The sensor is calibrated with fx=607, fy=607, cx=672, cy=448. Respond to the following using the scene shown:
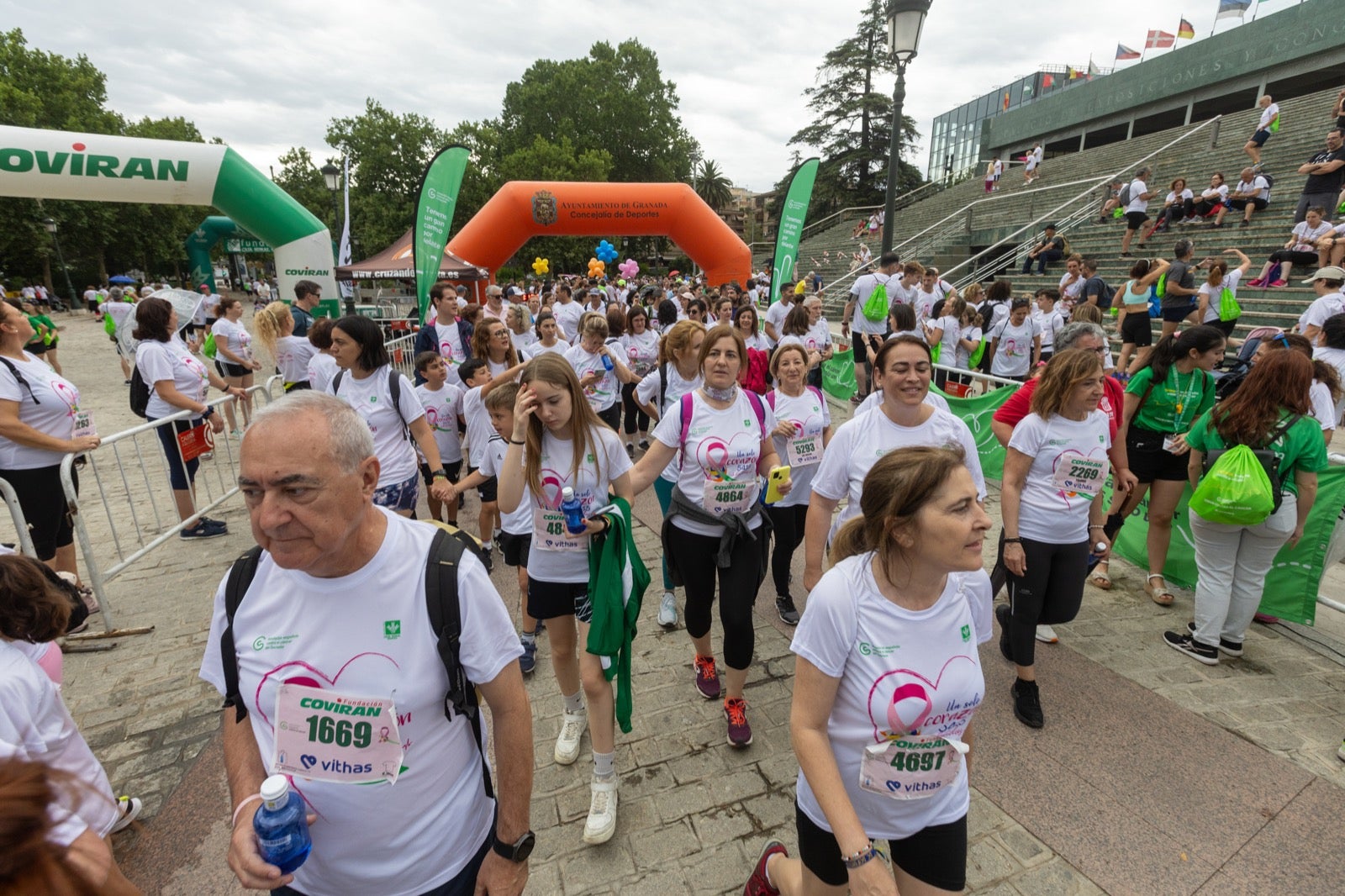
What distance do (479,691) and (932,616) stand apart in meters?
1.21

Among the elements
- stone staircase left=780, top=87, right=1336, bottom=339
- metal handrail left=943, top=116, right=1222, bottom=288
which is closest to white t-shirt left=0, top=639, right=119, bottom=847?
stone staircase left=780, top=87, right=1336, bottom=339

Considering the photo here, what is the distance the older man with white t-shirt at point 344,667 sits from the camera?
1.28 meters

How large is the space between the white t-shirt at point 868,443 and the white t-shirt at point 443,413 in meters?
3.17

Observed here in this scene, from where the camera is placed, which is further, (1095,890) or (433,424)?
(433,424)

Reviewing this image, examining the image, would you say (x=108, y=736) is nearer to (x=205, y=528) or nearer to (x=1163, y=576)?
(x=205, y=528)

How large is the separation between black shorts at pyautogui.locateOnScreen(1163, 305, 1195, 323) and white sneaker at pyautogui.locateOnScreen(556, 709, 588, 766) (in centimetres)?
948

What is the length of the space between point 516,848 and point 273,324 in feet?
24.2

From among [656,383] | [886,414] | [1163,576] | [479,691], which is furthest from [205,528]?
[1163,576]

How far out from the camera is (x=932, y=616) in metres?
1.64

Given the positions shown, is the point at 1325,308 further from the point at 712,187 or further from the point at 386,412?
the point at 712,187

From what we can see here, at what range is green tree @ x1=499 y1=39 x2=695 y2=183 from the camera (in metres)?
43.8

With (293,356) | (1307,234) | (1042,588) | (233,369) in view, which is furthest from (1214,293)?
(233,369)

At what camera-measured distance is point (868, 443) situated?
2.79 m

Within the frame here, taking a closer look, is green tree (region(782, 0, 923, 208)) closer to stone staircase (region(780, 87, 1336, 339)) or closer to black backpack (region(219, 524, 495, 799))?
stone staircase (region(780, 87, 1336, 339))
